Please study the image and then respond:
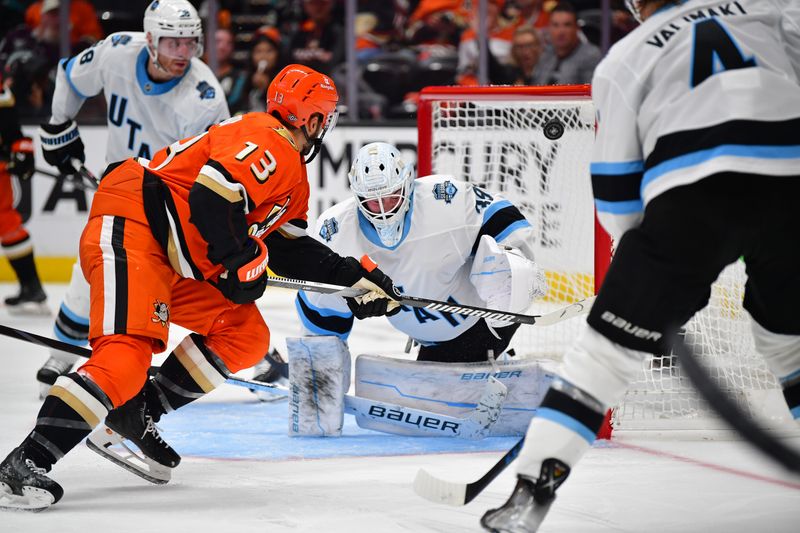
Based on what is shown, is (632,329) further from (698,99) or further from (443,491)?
(443,491)

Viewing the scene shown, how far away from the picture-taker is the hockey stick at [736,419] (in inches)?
68.0

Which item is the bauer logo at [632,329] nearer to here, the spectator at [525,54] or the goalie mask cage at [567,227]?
the goalie mask cage at [567,227]

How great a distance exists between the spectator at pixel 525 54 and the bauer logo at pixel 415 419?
137 inches

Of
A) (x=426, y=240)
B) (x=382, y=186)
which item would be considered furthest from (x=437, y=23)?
(x=382, y=186)

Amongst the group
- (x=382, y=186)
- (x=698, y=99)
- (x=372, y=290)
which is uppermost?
(x=698, y=99)

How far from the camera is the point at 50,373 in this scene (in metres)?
3.63

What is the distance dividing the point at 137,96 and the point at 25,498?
6.27 ft

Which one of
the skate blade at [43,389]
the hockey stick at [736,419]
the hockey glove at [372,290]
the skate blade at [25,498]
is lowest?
the skate blade at [43,389]

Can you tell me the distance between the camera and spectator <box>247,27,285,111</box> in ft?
21.5

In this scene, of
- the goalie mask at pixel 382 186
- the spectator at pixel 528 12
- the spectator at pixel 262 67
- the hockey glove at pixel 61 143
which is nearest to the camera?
the goalie mask at pixel 382 186

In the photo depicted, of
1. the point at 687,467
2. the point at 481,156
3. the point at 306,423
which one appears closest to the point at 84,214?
the point at 481,156

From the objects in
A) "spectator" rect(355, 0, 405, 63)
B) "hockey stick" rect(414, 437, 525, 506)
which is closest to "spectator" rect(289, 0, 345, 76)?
"spectator" rect(355, 0, 405, 63)

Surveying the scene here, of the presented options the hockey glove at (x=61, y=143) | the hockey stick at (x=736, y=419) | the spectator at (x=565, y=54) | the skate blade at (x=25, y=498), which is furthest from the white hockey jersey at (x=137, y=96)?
the spectator at (x=565, y=54)

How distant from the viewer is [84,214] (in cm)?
637
